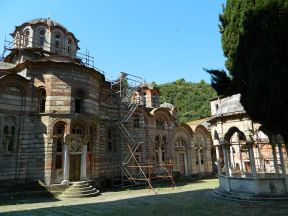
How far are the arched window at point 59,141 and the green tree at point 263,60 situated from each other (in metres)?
12.4

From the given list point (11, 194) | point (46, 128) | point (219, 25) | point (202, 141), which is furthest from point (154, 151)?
point (219, 25)

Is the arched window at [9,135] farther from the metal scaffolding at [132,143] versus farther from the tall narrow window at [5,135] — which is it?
the metal scaffolding at [132,143]

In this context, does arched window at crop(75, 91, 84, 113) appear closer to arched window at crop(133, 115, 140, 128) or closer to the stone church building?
the stone church building

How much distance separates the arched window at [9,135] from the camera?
16422 millimetres

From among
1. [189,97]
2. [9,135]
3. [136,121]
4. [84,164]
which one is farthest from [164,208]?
[189,97]

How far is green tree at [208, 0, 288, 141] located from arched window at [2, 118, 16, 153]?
47.6 ft

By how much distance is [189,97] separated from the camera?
69188 mm

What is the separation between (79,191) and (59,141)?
3843 millimetres

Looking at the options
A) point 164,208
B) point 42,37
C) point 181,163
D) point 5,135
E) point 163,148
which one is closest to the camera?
point 164,208

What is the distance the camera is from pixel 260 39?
10180 millimetres

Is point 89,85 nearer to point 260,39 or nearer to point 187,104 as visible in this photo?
point 260,39

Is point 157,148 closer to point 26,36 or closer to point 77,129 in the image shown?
point 77,129

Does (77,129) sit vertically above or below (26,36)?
below

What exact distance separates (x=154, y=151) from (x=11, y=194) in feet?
47.6
